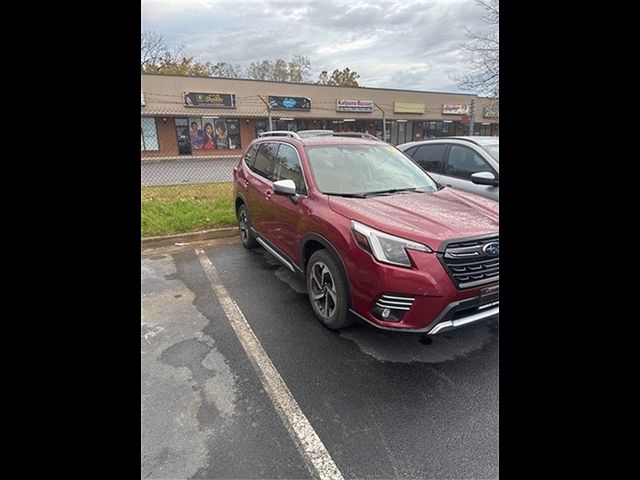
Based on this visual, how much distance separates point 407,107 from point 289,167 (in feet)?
105

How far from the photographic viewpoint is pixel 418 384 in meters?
2.67

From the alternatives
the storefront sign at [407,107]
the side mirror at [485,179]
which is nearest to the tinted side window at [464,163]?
the side mirror at [485,179]

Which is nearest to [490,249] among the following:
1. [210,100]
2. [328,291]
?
[328,291]

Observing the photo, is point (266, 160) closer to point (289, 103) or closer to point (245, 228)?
point (245, 228)

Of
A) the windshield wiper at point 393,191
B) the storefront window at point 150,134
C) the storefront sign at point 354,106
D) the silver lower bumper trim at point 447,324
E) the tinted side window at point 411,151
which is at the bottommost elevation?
the silver lower bumper trim at point 447,324

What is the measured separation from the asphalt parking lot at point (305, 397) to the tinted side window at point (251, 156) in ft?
7.58

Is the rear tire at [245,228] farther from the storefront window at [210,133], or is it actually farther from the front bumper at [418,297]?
the storefront window at [210,133]

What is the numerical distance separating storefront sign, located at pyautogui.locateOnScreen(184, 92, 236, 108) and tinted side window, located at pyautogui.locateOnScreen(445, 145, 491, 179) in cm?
2419

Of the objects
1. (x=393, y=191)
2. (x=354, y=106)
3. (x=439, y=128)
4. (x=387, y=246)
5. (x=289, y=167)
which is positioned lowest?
(x=387, y=246)

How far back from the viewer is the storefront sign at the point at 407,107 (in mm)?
32334

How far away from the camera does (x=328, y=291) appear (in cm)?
327

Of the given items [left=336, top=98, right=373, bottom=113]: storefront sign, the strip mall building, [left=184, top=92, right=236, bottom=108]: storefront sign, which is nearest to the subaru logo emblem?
the strip mall building
